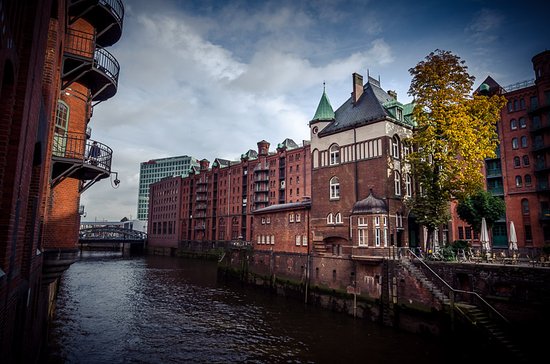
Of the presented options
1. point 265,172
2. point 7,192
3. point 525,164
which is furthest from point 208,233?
point 7,192

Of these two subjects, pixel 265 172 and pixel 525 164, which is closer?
pixel 525 164

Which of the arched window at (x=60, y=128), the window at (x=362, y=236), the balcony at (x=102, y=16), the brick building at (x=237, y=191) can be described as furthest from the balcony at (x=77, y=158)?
the brick building at (x=237, y=191)

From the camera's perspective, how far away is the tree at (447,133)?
25.8 metres

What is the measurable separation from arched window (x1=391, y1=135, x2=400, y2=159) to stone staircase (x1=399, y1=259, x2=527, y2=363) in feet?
40.0

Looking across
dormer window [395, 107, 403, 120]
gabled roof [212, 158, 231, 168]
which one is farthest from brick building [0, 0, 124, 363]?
gabled roof [212, 158, 231, 168]

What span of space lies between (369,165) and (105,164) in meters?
22.3

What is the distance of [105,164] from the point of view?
1725 cm

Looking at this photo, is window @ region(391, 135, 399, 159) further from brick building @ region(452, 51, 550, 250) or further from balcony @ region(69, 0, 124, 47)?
brick building @ region(452, 51, 550, 250)

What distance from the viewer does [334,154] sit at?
35375 mm

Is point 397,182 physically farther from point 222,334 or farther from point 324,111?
point 222,334

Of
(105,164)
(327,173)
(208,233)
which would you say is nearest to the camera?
(105,164)

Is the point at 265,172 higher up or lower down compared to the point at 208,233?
higher up

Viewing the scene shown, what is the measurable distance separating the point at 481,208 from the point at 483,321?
17.4m

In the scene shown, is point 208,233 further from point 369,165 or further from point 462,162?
point 462,162
